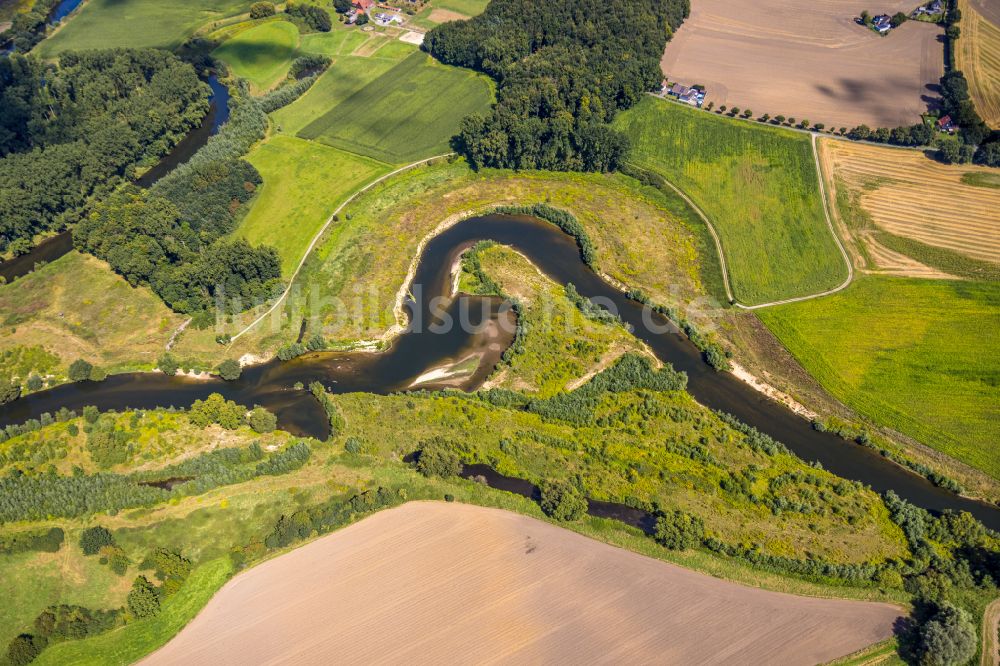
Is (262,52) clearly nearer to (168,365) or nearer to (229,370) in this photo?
(168,365)

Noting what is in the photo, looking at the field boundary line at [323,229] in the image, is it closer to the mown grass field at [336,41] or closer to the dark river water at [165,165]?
the dark river water at [165,165]

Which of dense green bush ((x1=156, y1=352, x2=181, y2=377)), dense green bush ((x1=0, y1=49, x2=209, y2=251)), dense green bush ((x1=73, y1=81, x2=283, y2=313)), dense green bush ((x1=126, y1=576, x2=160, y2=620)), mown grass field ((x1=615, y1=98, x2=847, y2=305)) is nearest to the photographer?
dense green bush ((x1=126, y1=576, x2=160, y2=620))

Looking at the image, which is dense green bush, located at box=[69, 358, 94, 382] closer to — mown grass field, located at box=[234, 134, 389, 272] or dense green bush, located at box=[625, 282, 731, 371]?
mown grass field, located at box=[234, 134, 389, 272]

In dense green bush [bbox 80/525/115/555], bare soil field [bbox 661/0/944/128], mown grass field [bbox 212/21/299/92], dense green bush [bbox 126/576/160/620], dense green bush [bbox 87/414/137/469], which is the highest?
bare soil field [bbox 661/0/944/128]

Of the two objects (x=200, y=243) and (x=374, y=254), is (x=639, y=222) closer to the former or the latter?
(x=374, y=254)

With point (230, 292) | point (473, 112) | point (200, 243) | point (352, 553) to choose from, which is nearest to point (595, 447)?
point (352, 553)

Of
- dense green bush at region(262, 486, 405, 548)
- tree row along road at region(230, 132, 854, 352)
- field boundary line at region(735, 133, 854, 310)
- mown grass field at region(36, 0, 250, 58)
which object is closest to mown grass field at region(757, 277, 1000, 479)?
field boundary line at region(735, 133, 854, 310)

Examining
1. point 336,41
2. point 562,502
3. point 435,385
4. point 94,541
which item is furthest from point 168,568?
point 336,41

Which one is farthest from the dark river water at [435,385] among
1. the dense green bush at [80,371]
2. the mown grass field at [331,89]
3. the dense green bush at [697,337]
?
the mown grass field at [331,89]
